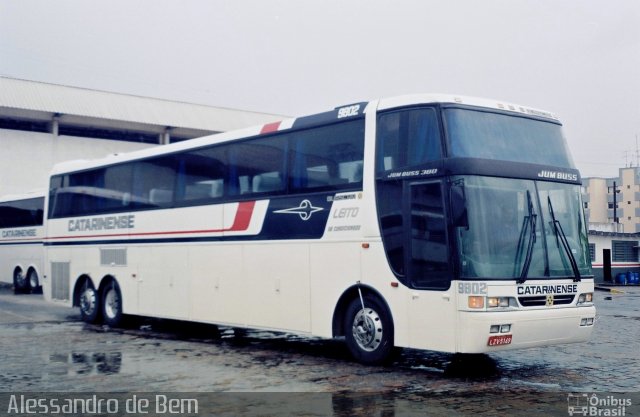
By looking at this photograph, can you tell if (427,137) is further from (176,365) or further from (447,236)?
(176,365)

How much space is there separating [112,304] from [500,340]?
34.2ft

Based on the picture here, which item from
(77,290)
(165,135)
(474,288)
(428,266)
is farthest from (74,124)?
(474,288)

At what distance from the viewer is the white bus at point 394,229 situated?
9.41m

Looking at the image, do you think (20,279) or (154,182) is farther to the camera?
(20,279)

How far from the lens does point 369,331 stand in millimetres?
10453

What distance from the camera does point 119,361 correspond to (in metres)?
11.3

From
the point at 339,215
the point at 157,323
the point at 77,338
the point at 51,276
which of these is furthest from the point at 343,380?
the point at 51,276

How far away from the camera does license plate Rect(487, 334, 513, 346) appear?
360 inches

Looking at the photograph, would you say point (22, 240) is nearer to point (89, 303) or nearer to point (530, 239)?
point (89, 303)

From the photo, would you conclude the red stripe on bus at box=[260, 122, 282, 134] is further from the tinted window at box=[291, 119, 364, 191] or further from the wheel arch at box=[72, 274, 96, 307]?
the wheel arch at box=[72, 274, 96, 307]

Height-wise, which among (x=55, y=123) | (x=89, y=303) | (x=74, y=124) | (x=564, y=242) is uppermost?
(x=74, y=124)

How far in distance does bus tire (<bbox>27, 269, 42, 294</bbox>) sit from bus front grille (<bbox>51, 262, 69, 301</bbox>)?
1107cm

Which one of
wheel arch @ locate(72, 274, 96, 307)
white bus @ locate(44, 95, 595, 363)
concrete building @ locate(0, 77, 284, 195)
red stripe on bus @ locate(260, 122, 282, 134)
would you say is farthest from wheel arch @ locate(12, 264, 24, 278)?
red stripe on bus @ locate(260, 122, 282, 134)

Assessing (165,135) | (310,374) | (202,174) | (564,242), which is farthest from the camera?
(165,135)
